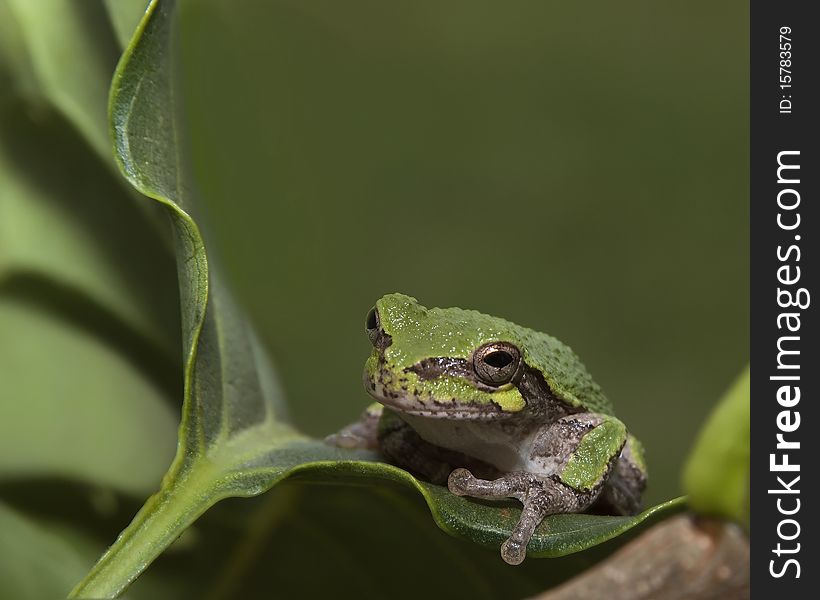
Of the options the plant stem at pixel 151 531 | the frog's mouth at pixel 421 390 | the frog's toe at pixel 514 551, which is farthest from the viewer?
the frog's mouth at pixel 421 390

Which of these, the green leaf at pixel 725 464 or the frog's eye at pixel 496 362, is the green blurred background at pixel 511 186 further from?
the green leaf at pixel 725 464

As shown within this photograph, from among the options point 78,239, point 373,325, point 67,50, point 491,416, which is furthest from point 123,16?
point 491,416

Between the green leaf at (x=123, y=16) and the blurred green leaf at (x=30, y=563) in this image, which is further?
the blurred green leaf at (x=30, y=563)

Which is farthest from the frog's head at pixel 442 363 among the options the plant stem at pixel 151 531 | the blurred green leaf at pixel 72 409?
the blurred green leaf at pixel 72 409

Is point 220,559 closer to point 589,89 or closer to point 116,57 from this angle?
point 116,57

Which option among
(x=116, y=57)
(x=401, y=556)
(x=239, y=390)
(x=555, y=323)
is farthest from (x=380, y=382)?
(x=555, y=323)

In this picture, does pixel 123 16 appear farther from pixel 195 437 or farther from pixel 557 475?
pixel 557 475

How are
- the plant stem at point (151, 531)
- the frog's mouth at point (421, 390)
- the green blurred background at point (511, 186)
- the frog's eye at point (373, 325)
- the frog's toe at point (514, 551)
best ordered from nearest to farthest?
the plant stem at point (151, 531) → the frog's toe at point (514, 551) → the frog's mouth at point (421, 390) → the frog's eye at point (373, 325) → the green blurred background at point (511, 186)
